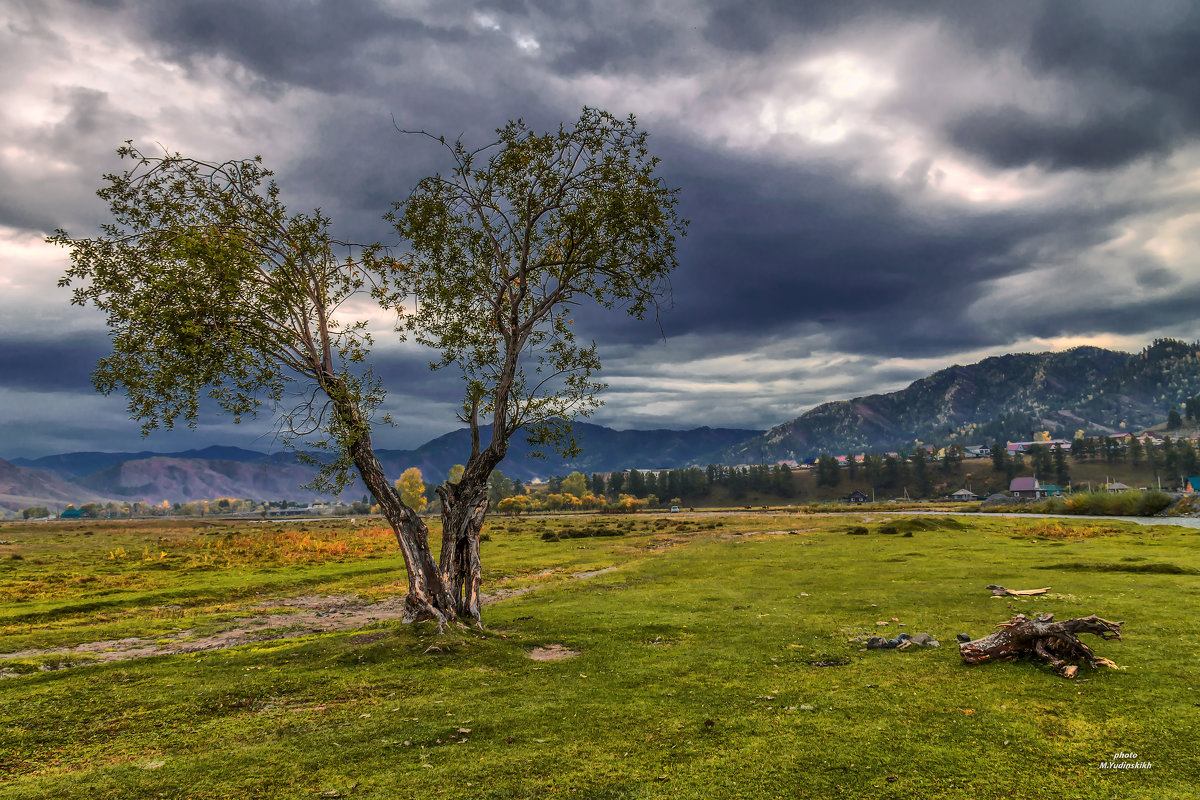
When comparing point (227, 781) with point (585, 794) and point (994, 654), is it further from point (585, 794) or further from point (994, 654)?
point (994, 654)

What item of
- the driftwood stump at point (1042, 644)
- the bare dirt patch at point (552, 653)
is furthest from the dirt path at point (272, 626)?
the driftwood stump at point (1042, 644)

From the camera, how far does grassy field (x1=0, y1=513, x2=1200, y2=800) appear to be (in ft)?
26.1

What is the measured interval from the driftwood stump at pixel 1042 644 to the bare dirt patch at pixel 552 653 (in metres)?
9.81

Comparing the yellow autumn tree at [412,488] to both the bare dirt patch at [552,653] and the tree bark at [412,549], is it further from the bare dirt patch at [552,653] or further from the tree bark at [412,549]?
the bare dirt patch at [552,653]

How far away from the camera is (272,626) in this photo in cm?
2408

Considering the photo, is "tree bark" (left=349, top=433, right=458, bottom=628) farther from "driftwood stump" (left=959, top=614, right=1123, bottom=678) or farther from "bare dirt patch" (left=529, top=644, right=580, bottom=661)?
"driftwood stump" (left=959, top=614, right=1123, bottom=678)

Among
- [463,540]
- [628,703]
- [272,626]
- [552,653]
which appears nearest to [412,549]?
[463,540]

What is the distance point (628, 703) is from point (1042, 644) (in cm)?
925

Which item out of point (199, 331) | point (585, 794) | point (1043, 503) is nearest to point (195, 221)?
point (199, 331)

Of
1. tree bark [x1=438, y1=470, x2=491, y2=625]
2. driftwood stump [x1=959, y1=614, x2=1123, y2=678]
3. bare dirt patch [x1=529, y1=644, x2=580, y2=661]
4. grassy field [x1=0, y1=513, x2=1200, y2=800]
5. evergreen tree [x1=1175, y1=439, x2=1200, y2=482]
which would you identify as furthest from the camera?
evergreen tree [x1=1175, y1=439, x2=1200, y2=482]

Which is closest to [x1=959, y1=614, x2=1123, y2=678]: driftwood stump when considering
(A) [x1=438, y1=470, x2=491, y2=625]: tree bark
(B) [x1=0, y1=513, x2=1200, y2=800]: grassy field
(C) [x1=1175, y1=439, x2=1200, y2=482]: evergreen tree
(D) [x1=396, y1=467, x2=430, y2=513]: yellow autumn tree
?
(B) [x1=0, y1=513, x2=1200, y2=800]: grassy field

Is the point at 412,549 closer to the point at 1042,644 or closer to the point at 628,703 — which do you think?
the point at 628,703

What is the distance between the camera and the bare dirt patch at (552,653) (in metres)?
15.7

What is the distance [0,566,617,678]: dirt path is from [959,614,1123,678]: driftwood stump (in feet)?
70.2
